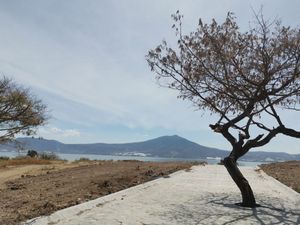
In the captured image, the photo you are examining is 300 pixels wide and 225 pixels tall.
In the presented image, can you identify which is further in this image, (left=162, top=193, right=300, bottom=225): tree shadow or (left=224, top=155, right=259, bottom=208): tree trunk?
(left=224, top=155, right=259, bottom=208): tree trunk

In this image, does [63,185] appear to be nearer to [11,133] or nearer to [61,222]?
[61,222]

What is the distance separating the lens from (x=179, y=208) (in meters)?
11.3

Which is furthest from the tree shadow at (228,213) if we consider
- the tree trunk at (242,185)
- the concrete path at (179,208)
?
the tree trunk at (242,185)

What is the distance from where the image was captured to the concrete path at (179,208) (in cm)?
945

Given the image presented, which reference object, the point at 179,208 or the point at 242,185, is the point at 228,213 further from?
the point at 242,185

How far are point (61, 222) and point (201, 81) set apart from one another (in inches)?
215

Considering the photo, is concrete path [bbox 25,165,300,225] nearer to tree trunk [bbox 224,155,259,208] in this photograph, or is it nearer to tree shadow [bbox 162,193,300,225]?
tree shadow [bbox 162,193,300,225]

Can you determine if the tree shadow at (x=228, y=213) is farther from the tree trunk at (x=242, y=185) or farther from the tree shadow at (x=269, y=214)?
the tree trunk at (x=242, y=185)

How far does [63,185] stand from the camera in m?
15.9

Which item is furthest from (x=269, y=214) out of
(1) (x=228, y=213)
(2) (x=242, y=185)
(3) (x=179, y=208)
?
(3) (x=179, y=208)

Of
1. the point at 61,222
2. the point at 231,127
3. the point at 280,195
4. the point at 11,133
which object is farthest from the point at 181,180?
the point at 11,133

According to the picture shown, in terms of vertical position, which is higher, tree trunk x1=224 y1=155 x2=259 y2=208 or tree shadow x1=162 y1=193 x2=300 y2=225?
tree trunk x1=224 y1=155 x2=259 y2=208

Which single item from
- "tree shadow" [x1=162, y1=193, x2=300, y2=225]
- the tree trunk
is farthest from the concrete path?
the tree trunk

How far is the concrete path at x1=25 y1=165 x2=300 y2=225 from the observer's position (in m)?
9.45
